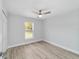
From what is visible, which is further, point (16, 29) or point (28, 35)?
point (28, 35)

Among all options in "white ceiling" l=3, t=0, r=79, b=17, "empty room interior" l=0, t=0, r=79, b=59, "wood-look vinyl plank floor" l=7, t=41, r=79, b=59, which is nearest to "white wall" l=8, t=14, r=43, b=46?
"empty room interior" l=0, t=0, r=79, b=59

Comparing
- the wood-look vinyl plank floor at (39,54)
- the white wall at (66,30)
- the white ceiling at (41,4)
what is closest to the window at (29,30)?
the wood-look vinyl plank floor at (39,54)

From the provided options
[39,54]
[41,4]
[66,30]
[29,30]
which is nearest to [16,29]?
[29,30]

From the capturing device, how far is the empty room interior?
2.48 m

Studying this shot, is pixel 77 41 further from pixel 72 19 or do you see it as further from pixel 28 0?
pixel 28 0

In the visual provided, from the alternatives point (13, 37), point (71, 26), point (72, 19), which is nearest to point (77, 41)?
point (71, 26)

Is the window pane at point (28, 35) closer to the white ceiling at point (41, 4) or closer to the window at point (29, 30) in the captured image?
the window at point (29, 30)

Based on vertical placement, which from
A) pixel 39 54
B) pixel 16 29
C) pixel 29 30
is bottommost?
pixel 39 54

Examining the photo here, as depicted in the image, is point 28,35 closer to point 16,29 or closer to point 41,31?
point 16,29

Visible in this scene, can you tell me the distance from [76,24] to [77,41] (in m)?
0.88

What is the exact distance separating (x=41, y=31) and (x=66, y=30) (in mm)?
2605

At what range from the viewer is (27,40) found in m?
4.46

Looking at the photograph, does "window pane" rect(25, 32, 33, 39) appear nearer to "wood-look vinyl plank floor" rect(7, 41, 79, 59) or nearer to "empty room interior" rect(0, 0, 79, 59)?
"empty room interior" rect(0, 0, 79, 59)

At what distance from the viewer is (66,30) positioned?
328 centimetres
